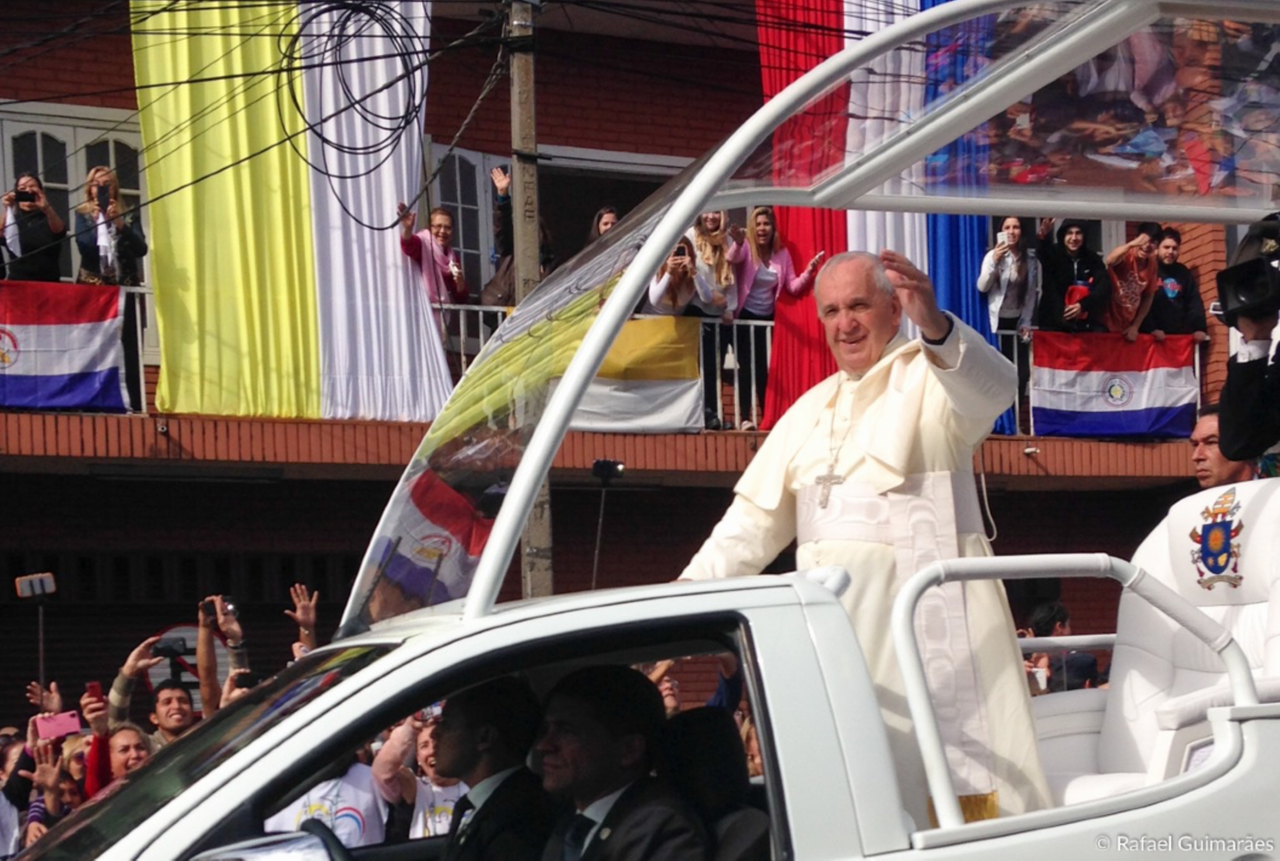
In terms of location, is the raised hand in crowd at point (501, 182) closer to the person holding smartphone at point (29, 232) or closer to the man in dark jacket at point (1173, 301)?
the person holding smartphone at point (29, 232)

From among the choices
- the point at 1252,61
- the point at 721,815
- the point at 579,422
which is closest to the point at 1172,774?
the point at 721,815

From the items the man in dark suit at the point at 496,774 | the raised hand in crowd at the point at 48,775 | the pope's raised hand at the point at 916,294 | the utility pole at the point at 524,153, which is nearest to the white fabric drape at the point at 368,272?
the utility pole at the point at 524,153

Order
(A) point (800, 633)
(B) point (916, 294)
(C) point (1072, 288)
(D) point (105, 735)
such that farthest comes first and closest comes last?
1. (C) point (1072, 288)
2. (D) point (105, 735)
3. (B) point (916, 294)
4. (A) point (800, 633)

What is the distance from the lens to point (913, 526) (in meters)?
4.10

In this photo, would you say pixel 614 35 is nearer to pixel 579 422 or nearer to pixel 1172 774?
A: pixel 579 422

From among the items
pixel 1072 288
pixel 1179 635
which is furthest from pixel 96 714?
pixel 1072 288

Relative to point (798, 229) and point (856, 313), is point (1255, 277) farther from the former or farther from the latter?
point (798, 229)

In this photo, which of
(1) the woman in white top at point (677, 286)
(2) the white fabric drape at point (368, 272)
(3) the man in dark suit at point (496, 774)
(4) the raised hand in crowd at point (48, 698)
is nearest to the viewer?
(3) the man in dark suit at point (496, 774)

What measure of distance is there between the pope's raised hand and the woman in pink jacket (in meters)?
9.17

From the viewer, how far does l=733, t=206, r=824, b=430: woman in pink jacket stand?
13.2 meters

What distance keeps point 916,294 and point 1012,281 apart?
1032cm

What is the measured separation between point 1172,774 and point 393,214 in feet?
32.4

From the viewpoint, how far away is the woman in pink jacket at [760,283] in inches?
518

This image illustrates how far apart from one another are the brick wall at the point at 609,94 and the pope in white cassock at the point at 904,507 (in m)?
10.5
